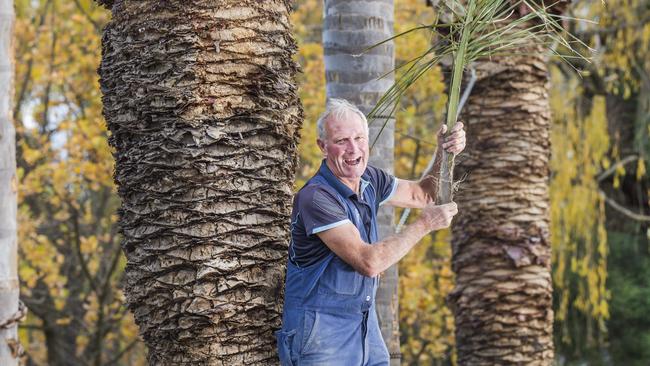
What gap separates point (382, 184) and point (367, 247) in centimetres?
75

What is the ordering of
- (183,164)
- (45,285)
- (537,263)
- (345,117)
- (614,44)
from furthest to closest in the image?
(45,285)
(614,44)
(537,263)
(345,117)
(183,164)

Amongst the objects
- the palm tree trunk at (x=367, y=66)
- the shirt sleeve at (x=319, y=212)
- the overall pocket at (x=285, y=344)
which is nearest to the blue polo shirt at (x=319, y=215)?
the shirt sleeve at (x=319, y=212)

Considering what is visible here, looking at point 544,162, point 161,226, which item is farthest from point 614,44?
point 161,226

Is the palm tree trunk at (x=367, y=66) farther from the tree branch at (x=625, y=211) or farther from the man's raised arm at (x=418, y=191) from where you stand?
the tree branch at (x=625, y=211)

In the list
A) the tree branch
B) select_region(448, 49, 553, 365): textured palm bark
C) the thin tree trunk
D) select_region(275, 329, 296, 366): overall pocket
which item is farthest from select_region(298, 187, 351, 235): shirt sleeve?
the tree branch

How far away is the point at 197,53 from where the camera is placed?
326cm

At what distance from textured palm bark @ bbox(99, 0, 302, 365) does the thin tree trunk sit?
235 centimetres

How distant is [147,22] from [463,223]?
3.06 meters

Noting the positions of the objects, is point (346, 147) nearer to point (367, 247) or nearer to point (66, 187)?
point (367, 247)

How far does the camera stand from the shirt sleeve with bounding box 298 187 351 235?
3.35 meters

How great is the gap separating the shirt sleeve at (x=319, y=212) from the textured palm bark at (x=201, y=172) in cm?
10

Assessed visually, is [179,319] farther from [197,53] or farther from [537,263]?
[537,263]

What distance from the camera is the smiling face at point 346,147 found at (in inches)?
142

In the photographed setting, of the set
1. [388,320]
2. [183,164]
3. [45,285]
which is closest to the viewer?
[183,164]
